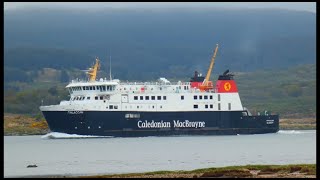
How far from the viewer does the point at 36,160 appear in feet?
266

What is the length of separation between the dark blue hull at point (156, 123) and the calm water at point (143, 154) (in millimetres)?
2490

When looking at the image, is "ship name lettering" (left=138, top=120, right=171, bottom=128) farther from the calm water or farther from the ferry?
the calm water

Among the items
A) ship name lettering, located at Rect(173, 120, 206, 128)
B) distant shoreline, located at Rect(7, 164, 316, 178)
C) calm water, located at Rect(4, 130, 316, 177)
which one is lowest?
distant shoreline, located at Rect(7, 164, 316, 178)

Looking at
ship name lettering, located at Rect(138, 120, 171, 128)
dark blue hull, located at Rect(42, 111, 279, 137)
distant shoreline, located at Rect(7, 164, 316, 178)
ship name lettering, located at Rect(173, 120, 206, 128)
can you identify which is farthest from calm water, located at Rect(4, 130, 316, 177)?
ship name lettering, located at Rect(173, 120, 206, 128)

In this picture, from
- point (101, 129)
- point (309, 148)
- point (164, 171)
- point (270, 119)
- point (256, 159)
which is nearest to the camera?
point (164, 171)

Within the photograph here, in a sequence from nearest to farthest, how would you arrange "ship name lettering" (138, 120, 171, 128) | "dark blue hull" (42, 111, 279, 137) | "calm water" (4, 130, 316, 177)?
"calm water" (4, 130, 316, 177) → "dark blue hull" (42, 111, 279, 137) → "ship name lettering" (138, 120, 171, 128)

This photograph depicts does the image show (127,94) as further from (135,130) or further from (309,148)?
(309,148)

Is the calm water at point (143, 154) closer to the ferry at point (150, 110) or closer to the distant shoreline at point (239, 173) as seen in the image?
the ferry at point (150, 110)

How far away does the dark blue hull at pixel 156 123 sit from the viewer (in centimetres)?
12019

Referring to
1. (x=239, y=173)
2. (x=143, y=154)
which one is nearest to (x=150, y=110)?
(x=143, y=154)

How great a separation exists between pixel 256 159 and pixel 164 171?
598 inches

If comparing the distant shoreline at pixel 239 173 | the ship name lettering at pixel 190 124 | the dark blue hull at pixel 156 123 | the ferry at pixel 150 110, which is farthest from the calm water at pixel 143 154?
the ship name lettering at pixel 190 124

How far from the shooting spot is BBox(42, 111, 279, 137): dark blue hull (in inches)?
4732

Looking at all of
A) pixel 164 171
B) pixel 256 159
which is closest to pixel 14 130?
pixel 256 159
